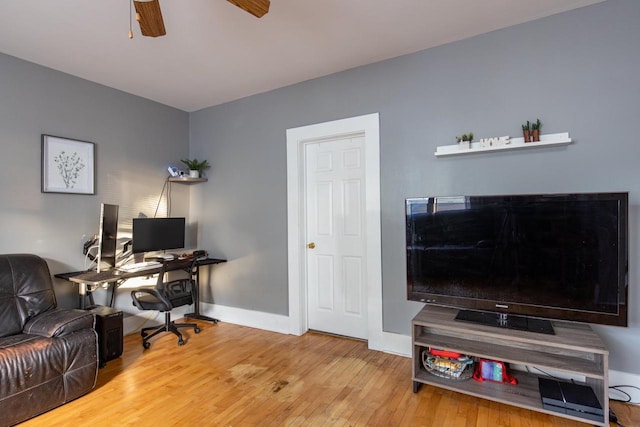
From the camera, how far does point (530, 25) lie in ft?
7.74

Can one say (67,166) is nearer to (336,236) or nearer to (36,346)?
(36,346)

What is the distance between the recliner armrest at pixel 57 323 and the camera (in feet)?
7.39

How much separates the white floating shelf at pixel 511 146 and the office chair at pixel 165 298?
2.65 m

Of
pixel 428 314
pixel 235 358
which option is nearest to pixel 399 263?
pixel 428 314

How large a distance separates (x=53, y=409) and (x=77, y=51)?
271cm

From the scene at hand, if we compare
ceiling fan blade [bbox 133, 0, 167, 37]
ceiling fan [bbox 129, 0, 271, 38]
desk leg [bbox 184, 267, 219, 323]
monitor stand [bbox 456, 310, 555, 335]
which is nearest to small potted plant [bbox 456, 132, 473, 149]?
monitor stand [bbox 456, 310, 555, 335]

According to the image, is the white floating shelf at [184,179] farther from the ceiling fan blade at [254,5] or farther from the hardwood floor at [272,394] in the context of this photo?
the ceiling fan blade at [254,5]

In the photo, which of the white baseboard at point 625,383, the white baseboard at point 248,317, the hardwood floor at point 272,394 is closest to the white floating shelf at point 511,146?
the white baseboard at point 625,383

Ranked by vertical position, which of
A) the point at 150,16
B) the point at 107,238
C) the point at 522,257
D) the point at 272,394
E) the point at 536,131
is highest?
the point at 150,16

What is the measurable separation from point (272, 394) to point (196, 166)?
2793 millimetres

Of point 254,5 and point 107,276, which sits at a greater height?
point 254,5

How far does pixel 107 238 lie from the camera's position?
305 cm

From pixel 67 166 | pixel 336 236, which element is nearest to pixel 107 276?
pixel 67 166

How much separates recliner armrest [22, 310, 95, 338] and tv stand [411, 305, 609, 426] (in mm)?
2407
